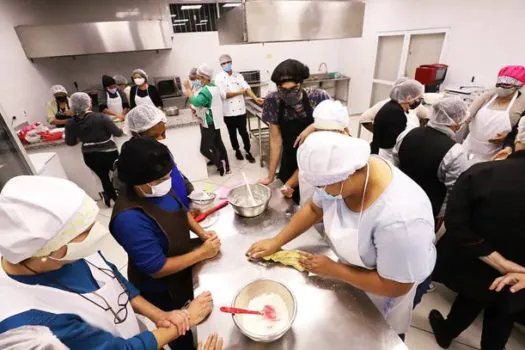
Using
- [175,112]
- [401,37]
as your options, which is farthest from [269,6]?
[401,37]

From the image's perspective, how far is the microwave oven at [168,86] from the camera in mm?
4676

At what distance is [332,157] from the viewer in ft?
2.72

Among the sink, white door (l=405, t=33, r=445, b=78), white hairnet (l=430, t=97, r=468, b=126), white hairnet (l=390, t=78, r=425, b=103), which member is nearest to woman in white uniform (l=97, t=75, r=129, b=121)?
white hairnet (l=390, t=78, r=425, b=103)

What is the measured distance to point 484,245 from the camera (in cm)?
122

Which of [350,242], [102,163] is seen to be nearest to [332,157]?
[350,242]

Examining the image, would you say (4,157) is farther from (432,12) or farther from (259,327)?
(432,12)

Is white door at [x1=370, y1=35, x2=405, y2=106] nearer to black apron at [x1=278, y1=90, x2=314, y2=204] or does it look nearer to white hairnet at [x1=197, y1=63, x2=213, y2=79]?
white hairnet at [x1=197, y1=63, x2=213, y2=79]

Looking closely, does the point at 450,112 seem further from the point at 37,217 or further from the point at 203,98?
the point at 203,98

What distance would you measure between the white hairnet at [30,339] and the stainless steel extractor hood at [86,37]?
425 centimetres

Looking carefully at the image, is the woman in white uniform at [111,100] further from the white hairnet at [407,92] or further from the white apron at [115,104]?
the white hairnet at [407,92]

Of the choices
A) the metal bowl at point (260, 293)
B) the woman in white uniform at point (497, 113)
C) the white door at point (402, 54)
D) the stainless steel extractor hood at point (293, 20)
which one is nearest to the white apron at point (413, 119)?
the woman in white uniform at point (497, 113)

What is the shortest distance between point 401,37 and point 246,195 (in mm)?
5060

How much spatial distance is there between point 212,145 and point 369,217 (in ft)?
10.2

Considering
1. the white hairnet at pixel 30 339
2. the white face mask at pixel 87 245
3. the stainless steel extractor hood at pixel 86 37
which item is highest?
the stainless steel extractor hood at pixel 86 37
